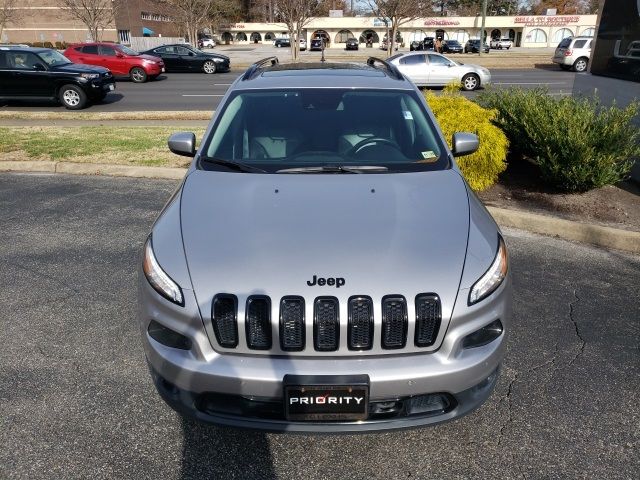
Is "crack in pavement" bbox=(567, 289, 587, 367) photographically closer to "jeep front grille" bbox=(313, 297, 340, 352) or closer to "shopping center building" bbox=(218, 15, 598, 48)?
"jeep front grille" bbox=(313, 297, 340, 352)

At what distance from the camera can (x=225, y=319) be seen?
2.29 metres

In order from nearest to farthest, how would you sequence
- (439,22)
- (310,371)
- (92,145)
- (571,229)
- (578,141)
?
(310,371)
(571,229)
(578,141)
(92,145)
(439,22)

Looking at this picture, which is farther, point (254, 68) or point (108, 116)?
point (108, 116)

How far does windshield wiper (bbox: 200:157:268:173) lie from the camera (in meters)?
3.34

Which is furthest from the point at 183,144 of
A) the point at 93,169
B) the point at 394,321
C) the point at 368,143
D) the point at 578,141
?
the point at 93,169

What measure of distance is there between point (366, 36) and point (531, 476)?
267 feet

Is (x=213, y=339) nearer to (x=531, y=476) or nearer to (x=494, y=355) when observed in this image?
(x=494, y=355)

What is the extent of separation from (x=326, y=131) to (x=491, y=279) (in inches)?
67.8


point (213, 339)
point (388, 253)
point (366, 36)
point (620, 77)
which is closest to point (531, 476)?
point (388, 253)

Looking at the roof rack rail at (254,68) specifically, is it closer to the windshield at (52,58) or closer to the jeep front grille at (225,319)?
the jeep front grille at (225,319)

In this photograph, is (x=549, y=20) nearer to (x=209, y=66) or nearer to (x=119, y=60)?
(x=209, y=66)

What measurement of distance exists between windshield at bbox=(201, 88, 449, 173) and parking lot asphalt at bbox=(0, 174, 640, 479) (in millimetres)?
1424

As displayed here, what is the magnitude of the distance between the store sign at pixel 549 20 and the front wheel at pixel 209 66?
57701mm

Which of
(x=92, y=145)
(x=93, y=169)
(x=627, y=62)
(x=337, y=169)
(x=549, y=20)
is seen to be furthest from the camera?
(x=549, y=20)
